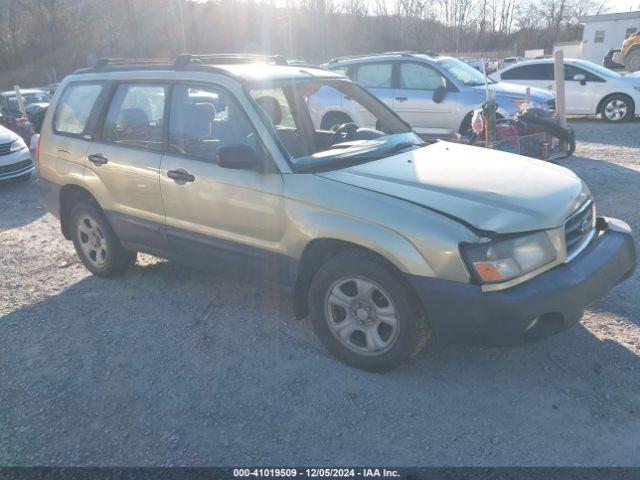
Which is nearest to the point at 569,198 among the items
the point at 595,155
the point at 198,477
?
the point at 198,477

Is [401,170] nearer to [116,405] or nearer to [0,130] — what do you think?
[116,405]

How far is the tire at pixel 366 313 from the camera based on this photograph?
2988 mm

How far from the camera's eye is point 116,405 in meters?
3.12

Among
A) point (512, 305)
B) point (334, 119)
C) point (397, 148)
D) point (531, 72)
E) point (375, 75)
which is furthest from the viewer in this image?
point (531, 72)

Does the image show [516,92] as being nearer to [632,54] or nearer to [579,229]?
[579,229]

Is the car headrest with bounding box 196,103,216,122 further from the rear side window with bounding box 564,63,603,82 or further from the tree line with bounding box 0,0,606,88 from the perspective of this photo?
the tree line with bounding box 0,0,606,88

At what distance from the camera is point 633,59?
2605 cm

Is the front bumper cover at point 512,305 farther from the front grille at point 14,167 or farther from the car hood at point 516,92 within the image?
the front grille at point 14,167


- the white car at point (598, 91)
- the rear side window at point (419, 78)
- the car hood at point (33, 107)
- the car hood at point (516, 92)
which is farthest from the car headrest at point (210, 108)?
the car hood at point (33, 107)

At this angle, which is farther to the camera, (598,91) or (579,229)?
(598,91)

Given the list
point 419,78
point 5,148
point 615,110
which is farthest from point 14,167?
point 615,110

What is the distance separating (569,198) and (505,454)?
1.55 meters

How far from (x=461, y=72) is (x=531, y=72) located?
4.66 m

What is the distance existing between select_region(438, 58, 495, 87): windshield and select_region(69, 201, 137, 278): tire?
6.83 metres
